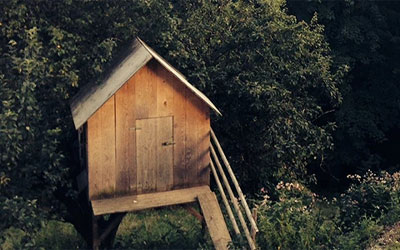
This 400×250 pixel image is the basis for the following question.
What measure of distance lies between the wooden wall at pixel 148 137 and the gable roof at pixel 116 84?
185 mm

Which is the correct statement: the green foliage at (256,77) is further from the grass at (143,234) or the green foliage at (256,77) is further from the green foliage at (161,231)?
Answer: the grass at (143,234)

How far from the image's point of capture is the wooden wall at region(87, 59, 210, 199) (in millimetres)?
10906

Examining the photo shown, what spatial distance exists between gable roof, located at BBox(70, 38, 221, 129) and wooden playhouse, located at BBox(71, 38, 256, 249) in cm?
2

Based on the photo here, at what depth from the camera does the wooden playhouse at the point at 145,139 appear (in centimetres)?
1085

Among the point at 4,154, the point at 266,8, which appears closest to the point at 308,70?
the point at 266,8

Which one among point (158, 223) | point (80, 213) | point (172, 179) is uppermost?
point (172, 179)

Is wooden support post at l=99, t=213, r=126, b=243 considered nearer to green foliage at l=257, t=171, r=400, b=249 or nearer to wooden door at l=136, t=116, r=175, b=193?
wooden door at l=136, t=116, r=175, b=193

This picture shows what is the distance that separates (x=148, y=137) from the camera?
11258 millimetres

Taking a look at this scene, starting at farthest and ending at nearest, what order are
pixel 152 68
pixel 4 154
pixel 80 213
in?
pixel 80 213 → pixel 152 68 → pixel 4 154

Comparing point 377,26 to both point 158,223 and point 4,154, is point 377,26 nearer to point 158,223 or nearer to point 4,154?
point 158,223

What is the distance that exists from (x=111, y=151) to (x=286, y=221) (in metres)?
3.73

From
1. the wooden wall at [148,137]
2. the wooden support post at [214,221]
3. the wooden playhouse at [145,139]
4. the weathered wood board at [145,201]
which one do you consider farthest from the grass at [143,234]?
the wooden wall at [148,137]

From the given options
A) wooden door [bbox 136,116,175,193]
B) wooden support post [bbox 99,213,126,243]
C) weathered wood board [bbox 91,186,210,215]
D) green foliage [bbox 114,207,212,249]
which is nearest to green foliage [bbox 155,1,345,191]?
green foliage [bbox 114,207,212,249]

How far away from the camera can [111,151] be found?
11008 mm
